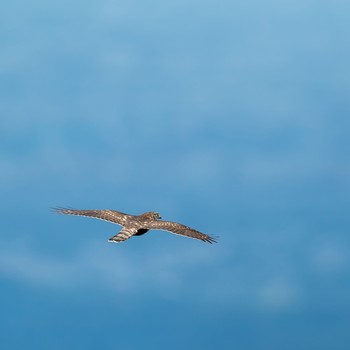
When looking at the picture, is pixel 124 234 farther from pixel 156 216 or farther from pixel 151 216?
pixel 156 216

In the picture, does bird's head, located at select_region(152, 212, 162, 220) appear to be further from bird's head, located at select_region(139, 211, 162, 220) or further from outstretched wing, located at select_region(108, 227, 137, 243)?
outstretched wing, located at select_region(108, 227, 137, 243)

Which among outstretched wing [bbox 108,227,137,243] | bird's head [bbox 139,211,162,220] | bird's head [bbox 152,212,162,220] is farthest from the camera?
bird's head [bbox 152,212,162,220]

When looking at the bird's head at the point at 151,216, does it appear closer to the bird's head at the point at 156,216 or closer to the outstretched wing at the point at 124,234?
the bird's head at the point at 156,216

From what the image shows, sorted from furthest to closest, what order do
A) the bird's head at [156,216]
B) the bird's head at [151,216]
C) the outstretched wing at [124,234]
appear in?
1. the bird's head at [156,216]
2. the bird's head at [151,216]
3. the outstretched wing at [124,234]

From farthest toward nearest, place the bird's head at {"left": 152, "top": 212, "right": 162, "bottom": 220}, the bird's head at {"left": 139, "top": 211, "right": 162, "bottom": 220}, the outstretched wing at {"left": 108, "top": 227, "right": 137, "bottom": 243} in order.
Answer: the bird's head at {"left": 152, "top": 212, "right": 162, "bottom": 220} < the bird's head at {"left": 139, "top": 211, "right": 162, "bottom": 220} < the outstretched wing at {"left": 108, "top": 227, "right": 137, "bottom": 243}

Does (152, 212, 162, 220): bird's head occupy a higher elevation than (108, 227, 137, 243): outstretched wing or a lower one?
higher

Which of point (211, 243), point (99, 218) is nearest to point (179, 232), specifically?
point (211, 243)

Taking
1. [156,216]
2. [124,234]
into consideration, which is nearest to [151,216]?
[156,216]

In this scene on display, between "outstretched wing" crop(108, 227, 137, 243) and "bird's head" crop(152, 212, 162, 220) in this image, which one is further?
"bird's head" crop(152, 212, 162, 220)
